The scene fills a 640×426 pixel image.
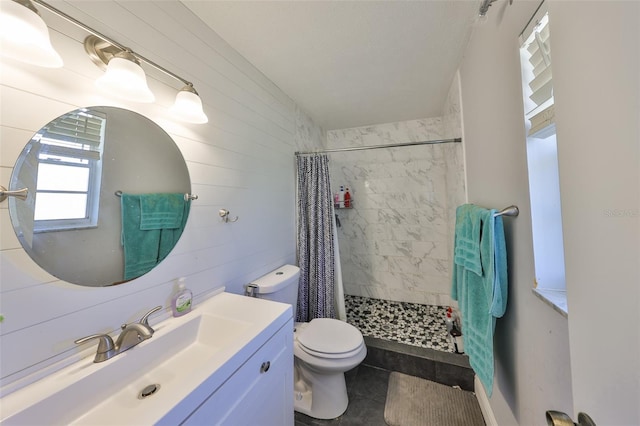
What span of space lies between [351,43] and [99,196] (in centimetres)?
154

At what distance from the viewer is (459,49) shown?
147 cm

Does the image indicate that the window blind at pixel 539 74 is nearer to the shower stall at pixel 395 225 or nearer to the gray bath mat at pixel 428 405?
the shower stall at pixel 395 225

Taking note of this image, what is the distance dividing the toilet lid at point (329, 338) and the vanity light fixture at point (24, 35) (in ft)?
5.49

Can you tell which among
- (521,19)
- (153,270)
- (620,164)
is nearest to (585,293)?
(620,164)

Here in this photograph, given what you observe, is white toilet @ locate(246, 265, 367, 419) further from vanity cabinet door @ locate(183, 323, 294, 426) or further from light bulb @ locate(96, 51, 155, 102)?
light bulb @ locate(96, 51, 155, 102)

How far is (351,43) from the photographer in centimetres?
141

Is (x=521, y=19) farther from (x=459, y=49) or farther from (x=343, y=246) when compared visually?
(x=343, y=246)

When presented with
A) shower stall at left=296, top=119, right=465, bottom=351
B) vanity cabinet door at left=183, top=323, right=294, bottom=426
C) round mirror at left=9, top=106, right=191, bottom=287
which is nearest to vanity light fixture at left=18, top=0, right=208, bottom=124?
round mirror at left=9, top=106, right=191, bottom=287

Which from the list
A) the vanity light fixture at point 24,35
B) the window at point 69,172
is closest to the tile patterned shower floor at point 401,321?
the window at point 69,172

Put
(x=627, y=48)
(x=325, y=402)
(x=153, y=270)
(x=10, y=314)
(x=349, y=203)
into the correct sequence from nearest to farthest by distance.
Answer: (x=627, y=48) → (x=10, y=314) → (x=153, y=270) → (x=325, y=402) → (x=349, y=203)

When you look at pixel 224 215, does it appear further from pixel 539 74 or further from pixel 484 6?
pixel 484 6

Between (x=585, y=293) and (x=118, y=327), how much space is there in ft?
4.42

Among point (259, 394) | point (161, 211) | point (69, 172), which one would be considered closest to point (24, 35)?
point (69, 172)

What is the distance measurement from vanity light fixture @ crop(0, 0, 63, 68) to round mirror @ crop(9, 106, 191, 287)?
0.17 meters
